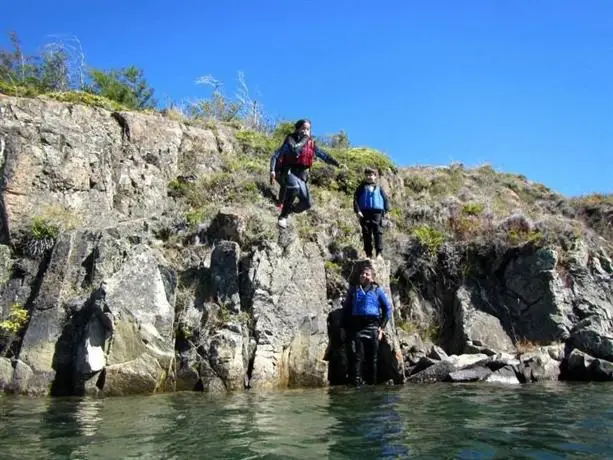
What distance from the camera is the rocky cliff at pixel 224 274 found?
9.80 m

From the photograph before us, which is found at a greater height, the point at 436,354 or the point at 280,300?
the point at 280,300

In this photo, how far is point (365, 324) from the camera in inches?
429

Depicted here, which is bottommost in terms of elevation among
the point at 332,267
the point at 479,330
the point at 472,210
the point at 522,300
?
the point at 479,330

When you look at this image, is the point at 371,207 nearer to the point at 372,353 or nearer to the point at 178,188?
the point at 372,353

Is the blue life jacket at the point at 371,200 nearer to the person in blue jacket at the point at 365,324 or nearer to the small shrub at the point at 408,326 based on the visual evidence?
the person in blue jacket at the point at 365,324

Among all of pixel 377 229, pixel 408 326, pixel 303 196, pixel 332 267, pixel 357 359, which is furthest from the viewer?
pixel 408 326

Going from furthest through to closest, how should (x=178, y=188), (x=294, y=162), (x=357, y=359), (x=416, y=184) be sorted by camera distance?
(x=416, y=184) < (x=178, y=188) < (x=294, y=162) < (x=357, y=359)

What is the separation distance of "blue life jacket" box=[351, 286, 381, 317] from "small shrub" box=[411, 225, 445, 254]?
159 inches

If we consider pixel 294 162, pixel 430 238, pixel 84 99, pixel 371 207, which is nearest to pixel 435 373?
pixel 371 207

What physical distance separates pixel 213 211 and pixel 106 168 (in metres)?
2.78

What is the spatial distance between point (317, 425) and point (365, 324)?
4594 millimetres

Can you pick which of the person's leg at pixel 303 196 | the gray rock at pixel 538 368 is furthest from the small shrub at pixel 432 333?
the person's leg at pixel 303 196

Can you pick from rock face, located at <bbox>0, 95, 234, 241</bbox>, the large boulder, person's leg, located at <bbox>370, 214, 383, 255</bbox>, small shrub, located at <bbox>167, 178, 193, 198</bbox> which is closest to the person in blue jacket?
the large boulder

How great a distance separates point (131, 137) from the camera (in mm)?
15516
